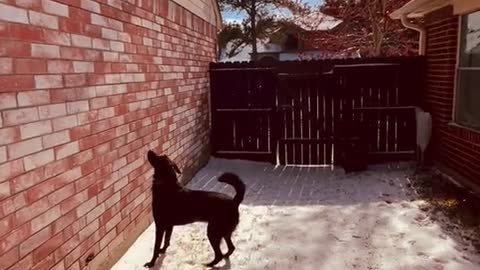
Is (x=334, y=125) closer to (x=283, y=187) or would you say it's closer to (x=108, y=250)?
(x=283, y=187)

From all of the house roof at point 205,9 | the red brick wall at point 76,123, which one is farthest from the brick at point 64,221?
the house roof at point 205,9

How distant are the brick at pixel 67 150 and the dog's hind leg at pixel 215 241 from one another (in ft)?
3.83

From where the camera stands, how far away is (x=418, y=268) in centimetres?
327

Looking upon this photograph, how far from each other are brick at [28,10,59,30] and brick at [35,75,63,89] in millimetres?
282

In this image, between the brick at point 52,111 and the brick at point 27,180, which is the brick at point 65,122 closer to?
the brick at point 52,111

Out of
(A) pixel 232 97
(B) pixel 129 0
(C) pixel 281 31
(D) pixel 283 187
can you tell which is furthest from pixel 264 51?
(B) pixel 129 0

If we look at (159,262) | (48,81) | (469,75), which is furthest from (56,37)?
(469,75)

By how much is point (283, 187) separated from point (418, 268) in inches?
107

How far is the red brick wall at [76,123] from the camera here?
213 centimetres

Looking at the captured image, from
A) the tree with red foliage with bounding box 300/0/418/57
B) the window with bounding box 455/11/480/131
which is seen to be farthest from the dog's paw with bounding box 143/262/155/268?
the tree with red foliage with bounding box 300/0/418/57

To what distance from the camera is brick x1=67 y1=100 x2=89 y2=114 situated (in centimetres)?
269

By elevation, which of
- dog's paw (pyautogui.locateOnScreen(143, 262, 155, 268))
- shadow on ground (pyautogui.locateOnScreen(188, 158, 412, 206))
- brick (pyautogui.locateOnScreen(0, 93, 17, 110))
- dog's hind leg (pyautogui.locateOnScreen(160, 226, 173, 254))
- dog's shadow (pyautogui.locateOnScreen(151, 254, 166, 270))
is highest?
brick (pyautogui.locateOnScreen(0, 93, 17, 110))

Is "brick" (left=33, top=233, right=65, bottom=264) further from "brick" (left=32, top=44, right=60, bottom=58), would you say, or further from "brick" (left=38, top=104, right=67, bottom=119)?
"brick" (left=32, top=44, right=60, bottom=58)

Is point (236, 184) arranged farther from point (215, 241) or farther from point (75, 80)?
point (75, 80)
